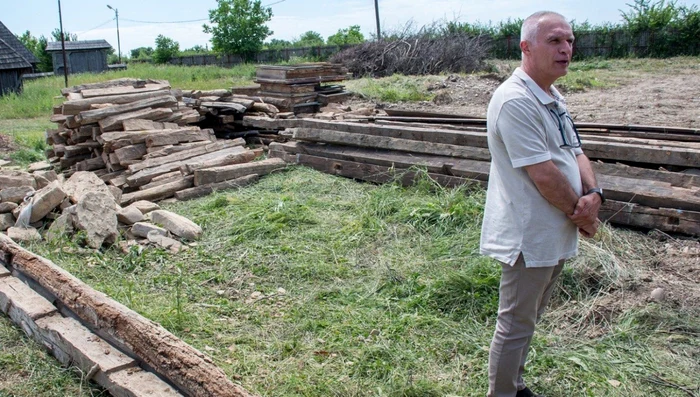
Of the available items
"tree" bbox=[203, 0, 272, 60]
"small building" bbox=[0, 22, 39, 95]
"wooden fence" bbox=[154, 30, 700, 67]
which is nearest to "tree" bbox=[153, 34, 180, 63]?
"tree" bbox=[203, 0, 272, 60]

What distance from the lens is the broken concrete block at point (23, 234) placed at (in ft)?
21.4

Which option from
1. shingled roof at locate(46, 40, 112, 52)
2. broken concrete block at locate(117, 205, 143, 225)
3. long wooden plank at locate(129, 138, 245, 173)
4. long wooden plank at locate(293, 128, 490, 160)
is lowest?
broken concrete block at locate(117, 205, 143, 225)

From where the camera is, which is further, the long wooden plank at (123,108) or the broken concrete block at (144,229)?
the long wooden plank at (123,108)

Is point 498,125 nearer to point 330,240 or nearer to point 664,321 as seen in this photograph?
point 664,321

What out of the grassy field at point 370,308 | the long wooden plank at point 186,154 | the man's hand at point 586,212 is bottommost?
the grassy field at point 370,308

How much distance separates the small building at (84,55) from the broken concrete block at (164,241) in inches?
1691

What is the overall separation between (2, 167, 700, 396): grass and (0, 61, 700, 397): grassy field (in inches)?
0.5

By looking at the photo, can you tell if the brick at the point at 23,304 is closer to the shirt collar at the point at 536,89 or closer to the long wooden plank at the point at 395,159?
the shirt collar at the point at 536,89

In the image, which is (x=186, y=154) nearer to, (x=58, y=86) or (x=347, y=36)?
(x=58, y=86)

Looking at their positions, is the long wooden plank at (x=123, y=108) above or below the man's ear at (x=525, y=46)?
below

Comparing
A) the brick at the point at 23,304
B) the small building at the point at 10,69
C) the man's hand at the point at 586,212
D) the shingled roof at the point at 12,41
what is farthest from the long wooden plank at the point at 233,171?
the shingled roof at the point at 12,41

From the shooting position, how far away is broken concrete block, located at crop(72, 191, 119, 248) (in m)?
6.34

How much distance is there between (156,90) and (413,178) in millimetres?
5357

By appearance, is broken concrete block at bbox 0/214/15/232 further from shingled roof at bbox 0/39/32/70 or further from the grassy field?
shingled roof at bbox 0/39/32/70
